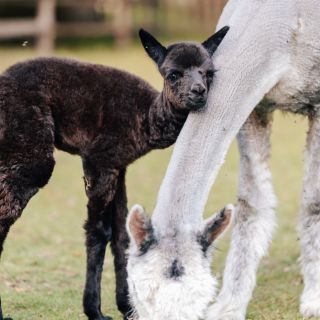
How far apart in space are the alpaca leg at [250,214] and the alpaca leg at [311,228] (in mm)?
286

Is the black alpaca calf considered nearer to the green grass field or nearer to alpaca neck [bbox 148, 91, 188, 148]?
alpaca neck [bbox 148, 91, 188, 148]

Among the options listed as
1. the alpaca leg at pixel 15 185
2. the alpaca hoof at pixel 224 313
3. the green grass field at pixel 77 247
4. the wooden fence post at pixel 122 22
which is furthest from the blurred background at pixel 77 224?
the alpaca leg at pixel 15 185

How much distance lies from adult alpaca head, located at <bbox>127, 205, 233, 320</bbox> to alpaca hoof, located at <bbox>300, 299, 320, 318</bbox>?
191cm

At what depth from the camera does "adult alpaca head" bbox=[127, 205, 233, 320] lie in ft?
15.4

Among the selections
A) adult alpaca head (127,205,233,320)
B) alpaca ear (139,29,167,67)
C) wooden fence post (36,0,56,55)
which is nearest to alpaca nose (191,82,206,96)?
alpaca ear (139,29,167,67)

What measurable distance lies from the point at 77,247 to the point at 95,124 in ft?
11.3

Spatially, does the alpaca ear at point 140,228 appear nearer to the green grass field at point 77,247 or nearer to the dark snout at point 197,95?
the dark snout at point 197,95

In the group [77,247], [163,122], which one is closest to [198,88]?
[163,122]

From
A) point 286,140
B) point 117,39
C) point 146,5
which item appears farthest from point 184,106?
point 146,5

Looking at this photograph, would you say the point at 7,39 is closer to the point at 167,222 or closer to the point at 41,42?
the point at 41,42

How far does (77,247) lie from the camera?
30.5 ft

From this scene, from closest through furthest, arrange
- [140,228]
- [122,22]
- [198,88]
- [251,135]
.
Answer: [140,228]
[198,88]
[251,135]
[122,22]

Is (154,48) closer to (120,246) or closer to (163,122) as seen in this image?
(163,122)

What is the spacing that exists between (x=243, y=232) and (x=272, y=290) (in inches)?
44.2
